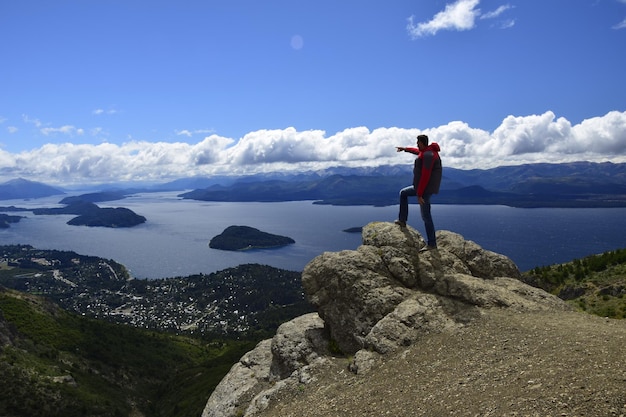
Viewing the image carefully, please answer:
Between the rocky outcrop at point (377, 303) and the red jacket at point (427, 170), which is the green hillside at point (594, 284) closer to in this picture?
the rocky outcrop at point (377, 303)

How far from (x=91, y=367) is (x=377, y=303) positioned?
394ft

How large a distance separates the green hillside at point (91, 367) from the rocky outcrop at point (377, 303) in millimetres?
62985

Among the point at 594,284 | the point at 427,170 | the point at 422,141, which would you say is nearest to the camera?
the point at 422,141

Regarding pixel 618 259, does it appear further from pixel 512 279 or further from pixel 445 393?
pixel 445 393

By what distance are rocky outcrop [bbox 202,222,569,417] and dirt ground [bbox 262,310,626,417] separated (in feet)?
3.15

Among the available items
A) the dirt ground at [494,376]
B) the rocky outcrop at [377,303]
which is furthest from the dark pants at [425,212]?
the dirt ground at [494,376]

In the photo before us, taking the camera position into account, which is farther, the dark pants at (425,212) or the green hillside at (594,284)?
the green hillside at (594,284)

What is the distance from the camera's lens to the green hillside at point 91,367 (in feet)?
249

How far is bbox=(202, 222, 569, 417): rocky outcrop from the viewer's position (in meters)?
16.9

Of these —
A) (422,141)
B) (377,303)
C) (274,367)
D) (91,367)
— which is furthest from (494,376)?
(91,367)

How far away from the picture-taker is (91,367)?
360ft

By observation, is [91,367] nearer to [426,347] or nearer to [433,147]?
[426,347]

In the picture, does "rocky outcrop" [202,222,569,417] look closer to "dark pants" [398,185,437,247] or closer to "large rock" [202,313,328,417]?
"large rock" [202,313,328,417]

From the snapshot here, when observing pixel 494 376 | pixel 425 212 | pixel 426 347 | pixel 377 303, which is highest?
pixel 425 212
